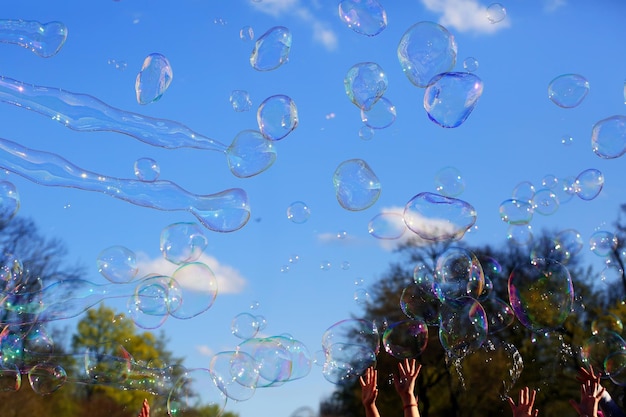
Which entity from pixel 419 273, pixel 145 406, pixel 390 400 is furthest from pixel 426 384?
pixel 145 406

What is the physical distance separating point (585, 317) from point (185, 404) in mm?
16201

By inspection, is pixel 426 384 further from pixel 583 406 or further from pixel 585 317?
pixel 583 406

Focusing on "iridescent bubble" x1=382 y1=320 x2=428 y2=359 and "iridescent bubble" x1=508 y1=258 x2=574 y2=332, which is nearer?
"iridescent bubble" x1=508 y1=258 x2=574 y2=332

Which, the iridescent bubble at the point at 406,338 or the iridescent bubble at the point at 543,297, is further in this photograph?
the iridescent bubble at the point at 406,338

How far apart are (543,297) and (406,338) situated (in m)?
1.92

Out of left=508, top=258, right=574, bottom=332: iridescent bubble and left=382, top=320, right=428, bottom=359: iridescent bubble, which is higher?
left=508, top=258, right=574, bottom=332: iridescent bubble

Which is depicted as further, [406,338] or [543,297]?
[406,338]

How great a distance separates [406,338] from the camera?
971 cm

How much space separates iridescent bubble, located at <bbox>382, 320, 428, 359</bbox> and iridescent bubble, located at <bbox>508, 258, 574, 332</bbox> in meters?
1.34

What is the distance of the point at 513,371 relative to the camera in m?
13.2

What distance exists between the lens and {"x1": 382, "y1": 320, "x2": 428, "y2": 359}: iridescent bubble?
31.8ft

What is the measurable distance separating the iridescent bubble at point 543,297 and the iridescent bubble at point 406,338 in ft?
4.41

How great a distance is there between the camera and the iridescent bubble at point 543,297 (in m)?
8.70

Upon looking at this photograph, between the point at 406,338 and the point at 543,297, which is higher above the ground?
the point at 543,297
